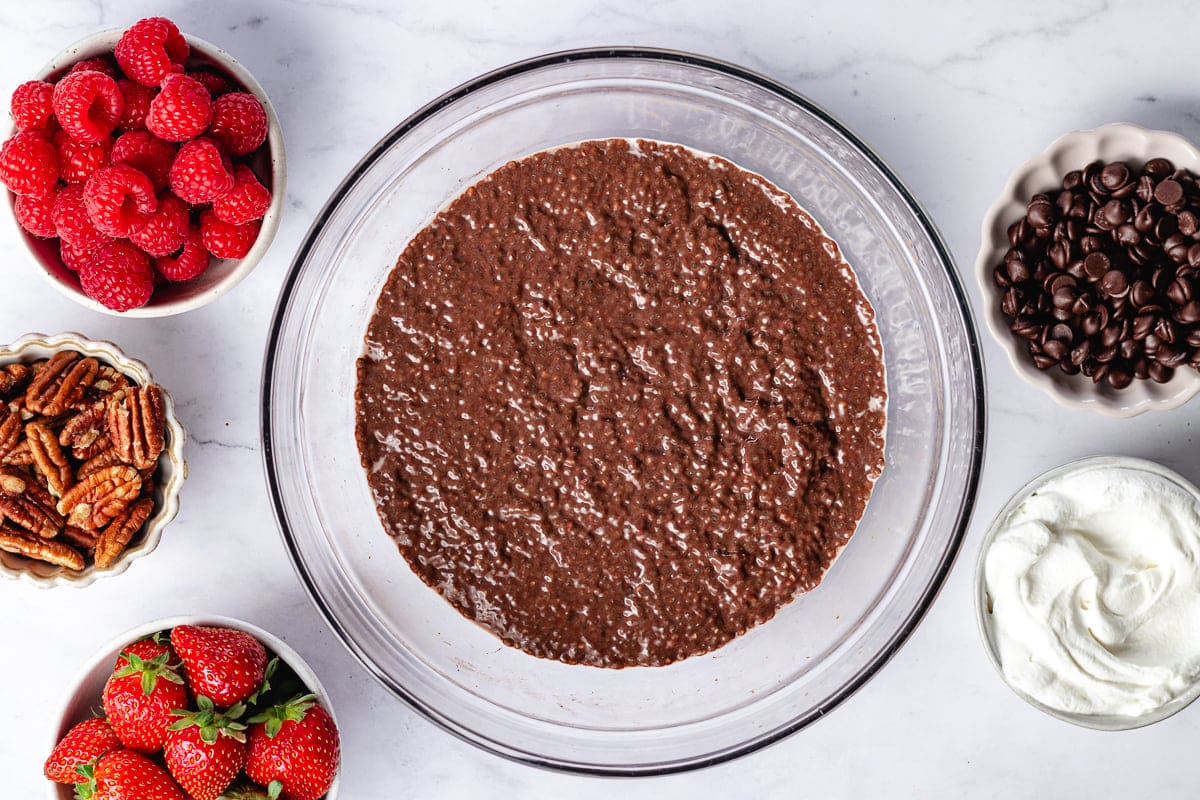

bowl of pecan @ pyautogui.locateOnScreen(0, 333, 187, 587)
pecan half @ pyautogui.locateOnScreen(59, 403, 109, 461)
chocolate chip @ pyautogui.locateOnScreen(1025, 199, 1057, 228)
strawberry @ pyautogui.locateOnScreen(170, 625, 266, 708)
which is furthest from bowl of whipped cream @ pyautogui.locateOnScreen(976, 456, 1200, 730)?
pecan half @ pyautogui.locateOnScreen(59, 403, 109, 461)

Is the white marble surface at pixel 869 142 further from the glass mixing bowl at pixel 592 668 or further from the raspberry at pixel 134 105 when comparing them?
the raspberry at pixel 134 105

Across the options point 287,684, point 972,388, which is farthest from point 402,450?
point 972,388

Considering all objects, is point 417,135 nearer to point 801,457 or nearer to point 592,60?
point 592,60

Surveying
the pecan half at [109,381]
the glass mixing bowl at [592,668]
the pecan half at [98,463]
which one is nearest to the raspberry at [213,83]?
the glass mixing bowl at [592,668]

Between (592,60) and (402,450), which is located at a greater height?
(592,60)

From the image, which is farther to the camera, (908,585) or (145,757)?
(908,585)

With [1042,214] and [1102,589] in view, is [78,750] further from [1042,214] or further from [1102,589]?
[1042,214]
